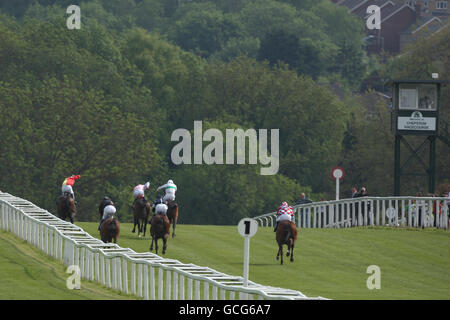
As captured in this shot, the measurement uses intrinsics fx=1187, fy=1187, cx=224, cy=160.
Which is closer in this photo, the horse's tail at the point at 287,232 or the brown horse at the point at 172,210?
the horse's tail at the point at 287,232

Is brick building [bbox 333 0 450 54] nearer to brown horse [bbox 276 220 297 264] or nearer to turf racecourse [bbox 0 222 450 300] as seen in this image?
turf racecourse [bbox 0 222 450 300]

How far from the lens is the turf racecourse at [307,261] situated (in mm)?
23511

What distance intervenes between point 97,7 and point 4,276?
119 meters

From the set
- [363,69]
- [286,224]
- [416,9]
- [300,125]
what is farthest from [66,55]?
[416,9]

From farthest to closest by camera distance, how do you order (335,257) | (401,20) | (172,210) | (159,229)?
(401,20)
(172,210)
(335,257)
(159,229)

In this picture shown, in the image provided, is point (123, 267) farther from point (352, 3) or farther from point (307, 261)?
point (352, 3)

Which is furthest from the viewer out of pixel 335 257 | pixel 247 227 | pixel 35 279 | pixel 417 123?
pixel 417 123

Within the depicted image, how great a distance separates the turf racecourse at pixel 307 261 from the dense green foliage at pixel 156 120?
30231 millimetres

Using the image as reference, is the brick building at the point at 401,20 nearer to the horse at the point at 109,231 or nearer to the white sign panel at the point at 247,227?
the horse at the point at 109,231

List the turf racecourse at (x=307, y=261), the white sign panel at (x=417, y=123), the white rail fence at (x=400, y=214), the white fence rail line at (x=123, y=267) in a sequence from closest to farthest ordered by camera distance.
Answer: the white fence rail line at (x=123, y=267) < the turf racecourse at (x=307, y=261) < the white rail fence at (x=400, y=214) < the white sign panel at (x=417, y=123)

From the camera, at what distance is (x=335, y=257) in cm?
3122

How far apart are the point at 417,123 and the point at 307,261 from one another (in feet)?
44.2

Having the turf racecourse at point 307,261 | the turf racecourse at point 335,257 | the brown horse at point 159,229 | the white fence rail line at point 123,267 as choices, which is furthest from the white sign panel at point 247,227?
the brown horse at point 159,229

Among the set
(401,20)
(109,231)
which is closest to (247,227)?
(109,231)
